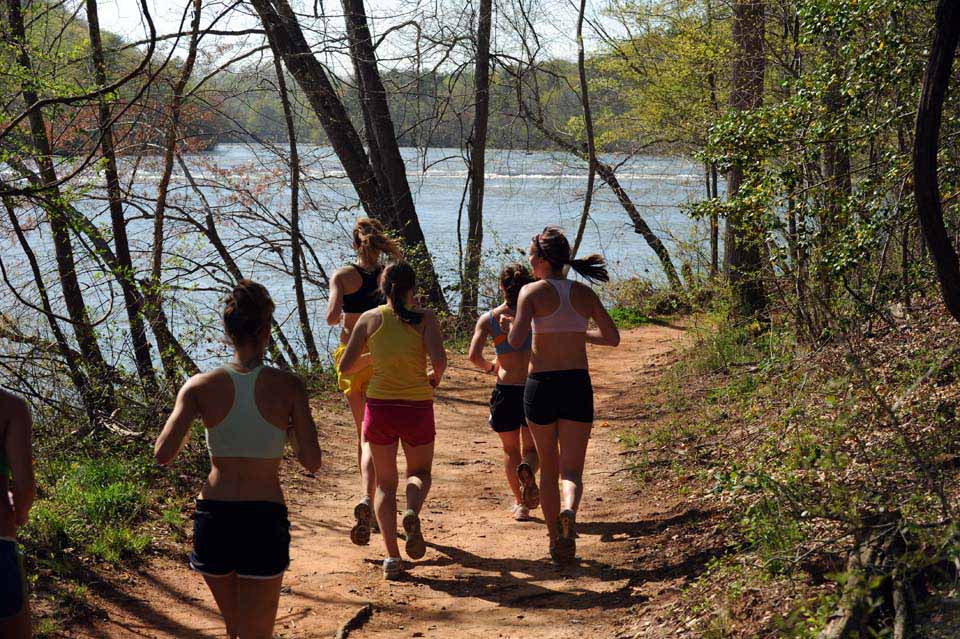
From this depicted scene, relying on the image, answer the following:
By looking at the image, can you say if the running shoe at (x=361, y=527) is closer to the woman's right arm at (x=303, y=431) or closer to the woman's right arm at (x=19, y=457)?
the woman's right arm at (x=303, y=431)

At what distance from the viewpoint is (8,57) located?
33.0 ft

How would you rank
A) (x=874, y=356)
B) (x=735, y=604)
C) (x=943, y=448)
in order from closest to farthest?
(x=735, y=604) < (x=943, y=448) < (x=874, y=356)

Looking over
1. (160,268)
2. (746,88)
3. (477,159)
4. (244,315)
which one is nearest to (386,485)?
(244,315)

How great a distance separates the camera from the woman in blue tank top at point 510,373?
6.45m

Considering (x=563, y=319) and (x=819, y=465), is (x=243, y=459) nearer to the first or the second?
(x=563, y=319)

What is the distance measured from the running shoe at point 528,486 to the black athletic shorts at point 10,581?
3.55 meters

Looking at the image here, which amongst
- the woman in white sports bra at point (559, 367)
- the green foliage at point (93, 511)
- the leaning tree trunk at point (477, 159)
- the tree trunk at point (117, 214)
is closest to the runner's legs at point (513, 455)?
the woman in white sports bra at point (559, 367)

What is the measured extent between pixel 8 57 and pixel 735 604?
927 cm

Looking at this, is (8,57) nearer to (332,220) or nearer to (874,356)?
(332,220)

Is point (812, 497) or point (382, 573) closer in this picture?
point (812, 497)

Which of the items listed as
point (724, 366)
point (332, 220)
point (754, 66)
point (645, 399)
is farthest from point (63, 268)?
point (754, 66)

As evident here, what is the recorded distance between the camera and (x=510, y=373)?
261 inches

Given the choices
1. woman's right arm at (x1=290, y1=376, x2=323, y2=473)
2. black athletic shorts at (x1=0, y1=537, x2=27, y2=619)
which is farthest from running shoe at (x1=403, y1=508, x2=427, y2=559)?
black athletic shorts at (x1=0, y1=537, x2=27, y2=619)

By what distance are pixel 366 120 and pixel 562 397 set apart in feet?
39.5
